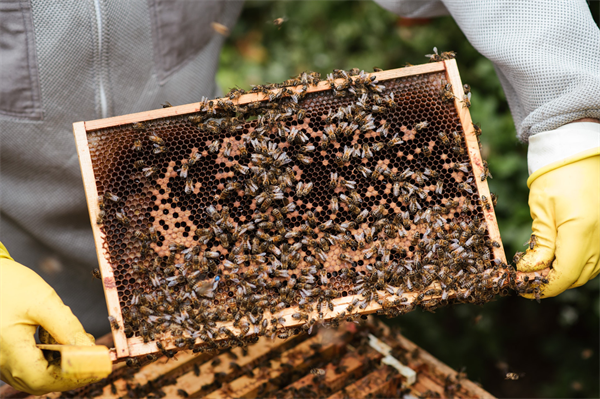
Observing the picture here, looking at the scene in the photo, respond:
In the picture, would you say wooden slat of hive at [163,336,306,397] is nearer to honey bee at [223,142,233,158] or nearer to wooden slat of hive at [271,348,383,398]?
wooden slat of hive at [271,348,383,398]

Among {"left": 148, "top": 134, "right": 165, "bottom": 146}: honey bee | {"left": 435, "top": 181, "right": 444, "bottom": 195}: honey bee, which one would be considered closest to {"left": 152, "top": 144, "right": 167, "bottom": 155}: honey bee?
{"left": 148, "top": 134, "right": 165, "bottom": 146}: honey bee

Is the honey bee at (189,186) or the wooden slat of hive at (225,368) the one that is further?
the wooden slat of hive at (225,368)

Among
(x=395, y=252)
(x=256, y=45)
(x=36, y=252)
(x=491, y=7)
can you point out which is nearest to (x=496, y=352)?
(x=395, y=252)

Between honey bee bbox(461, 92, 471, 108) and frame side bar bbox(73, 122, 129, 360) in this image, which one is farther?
honey bee bbox(461, 92, 471, 108)

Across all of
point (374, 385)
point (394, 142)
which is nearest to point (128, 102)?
point (394, 142)


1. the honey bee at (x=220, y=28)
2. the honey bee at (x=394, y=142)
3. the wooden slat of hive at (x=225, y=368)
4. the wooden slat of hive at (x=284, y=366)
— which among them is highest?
the honey bee at (x=220, y=28)

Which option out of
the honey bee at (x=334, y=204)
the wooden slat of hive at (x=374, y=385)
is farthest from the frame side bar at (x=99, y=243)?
the wooden slat of hive at (x=374, y=385)

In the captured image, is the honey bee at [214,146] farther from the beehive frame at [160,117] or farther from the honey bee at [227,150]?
the beehive frame at [160,117]
